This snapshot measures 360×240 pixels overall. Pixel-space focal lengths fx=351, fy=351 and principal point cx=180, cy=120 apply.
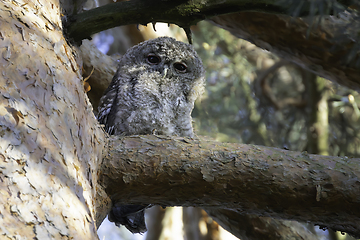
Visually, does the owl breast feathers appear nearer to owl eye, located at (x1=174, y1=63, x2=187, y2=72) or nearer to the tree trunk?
owl eye, located at (x1=174, y1=63, x2=187, y2=72)

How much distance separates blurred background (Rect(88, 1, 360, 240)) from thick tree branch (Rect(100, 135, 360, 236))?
7.91 ft

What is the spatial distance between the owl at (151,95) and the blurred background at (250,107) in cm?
131

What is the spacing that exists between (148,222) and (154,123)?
12.8 ft

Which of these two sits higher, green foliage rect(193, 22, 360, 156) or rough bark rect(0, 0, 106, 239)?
green foliage rect(193, 22, 360, 156)

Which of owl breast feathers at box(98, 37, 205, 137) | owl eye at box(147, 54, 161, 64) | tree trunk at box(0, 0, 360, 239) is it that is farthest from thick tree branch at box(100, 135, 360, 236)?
owl eye at box(147, 54, 161, 64)

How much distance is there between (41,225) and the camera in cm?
99

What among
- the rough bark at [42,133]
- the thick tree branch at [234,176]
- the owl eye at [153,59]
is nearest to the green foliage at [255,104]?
the owl eye at [153,59]

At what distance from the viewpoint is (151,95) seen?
2447 mm

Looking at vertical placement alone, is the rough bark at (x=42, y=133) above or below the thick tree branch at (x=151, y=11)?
below

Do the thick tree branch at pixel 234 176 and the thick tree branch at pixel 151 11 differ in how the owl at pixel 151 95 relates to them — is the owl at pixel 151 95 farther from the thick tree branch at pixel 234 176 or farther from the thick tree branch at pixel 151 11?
the thick tree branch at pixel 151 11

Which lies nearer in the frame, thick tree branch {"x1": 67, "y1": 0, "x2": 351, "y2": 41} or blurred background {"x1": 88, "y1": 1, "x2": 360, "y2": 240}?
thick tree branch {"x1": 67, "y1": 0, "x2": 351, "y2": 41}

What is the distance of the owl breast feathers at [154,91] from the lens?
2.41 metres

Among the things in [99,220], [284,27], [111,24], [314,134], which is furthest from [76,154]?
[314,134]

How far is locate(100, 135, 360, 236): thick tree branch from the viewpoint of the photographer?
5.45 ft
